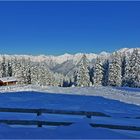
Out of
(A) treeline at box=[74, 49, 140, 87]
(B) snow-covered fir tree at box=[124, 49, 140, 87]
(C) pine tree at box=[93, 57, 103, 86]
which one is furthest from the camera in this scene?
(C) pine tree at box=[93, 57, 103, 86]

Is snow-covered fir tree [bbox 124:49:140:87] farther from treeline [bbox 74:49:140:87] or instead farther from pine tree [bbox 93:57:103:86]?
pine tree [bbox 93:57:103:86]

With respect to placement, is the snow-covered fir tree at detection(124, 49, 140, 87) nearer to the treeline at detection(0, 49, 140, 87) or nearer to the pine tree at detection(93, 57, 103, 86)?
the treeline at detection(0, 49, 140, 87)

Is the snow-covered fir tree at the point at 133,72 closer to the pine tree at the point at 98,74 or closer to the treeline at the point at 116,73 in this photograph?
the treeline at the point at 116,73

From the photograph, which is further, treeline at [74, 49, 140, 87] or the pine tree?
the pine tree

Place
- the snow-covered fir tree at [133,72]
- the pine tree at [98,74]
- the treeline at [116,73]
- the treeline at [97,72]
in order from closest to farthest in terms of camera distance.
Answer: the snow-covered fir tree at [133,72] → the treeline at [116,73] → the treeline at [97,72] → the pine tree at [98,74]

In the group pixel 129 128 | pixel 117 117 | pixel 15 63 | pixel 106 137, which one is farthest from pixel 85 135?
pixel 15 63

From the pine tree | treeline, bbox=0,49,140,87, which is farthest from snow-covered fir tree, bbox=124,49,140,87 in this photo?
the pine tree

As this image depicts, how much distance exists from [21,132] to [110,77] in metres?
74.1

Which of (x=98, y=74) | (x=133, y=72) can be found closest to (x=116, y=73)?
(x=133, y=72)

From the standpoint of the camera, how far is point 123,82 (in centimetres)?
8719

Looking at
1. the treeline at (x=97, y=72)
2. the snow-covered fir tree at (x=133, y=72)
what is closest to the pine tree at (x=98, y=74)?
the treeline at (x=97, y=72)

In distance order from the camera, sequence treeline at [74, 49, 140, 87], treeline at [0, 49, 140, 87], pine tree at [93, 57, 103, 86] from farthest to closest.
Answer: pine tree at [93, 57, 103, 86] → treeline at [0, 49, 140, 87] → treeline at [74, 49, 140, 87]

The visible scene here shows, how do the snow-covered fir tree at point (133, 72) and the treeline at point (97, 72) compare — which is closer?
the snow-covered fir tree at point (133, 72)

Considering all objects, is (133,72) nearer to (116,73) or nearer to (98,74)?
(116,73)
